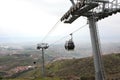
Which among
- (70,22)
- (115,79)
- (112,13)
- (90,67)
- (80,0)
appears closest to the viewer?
(80,0)

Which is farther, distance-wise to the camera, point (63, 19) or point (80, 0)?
point (63, 19)

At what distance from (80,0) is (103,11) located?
8.36 feet

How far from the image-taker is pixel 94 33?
878 inches

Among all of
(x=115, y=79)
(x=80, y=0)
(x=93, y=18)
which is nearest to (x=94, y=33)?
(x=93, y=18)

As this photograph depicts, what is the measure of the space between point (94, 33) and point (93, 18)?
1448 mm

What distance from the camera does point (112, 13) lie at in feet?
75.3

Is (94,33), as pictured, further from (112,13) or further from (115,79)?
(115,79)

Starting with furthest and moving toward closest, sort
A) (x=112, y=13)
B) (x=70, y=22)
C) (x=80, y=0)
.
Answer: (x=70, y=22) < (x=112, y=13) < (x=80, y=0)

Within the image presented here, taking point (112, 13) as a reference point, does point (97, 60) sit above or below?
below

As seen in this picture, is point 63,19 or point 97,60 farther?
point 63,19

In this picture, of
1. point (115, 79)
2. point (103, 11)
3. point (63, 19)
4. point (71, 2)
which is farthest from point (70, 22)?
point (115, 79)

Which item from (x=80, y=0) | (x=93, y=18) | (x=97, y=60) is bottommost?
(x=97, y=60)

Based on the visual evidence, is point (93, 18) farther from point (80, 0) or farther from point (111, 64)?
point (111, 64)

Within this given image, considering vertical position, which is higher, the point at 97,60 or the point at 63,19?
the point at 63,19
